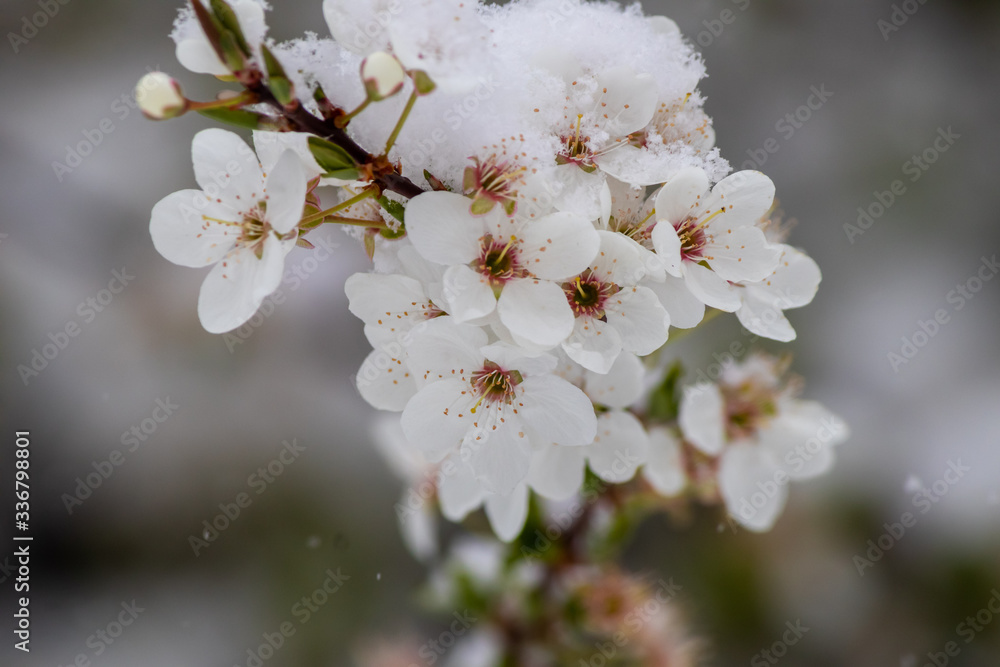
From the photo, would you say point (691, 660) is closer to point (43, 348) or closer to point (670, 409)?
point (670, 409)

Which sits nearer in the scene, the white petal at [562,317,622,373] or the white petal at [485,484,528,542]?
the white petal at [562,317,622,373]

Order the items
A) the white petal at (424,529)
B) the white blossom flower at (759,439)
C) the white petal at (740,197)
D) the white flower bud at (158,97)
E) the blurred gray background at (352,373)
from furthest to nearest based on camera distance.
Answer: the blurred gray background at (352,373) < the white petal at (424,529) < the white blossom flower at (759,439) < the white petal at (740,197) < the white flower bud at (158,97)

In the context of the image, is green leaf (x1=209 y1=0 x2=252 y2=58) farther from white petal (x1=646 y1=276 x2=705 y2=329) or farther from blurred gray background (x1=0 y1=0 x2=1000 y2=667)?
blurred gray background (x1=0 y1=0 x2=1000 y2=667)

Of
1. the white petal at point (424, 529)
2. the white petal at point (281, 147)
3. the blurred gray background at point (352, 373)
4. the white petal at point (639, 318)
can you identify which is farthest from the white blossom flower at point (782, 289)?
the blurred gray background at point (352, 373)

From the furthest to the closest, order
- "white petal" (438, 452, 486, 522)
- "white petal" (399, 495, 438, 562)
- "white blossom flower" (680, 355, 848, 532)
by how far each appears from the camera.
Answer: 1. "white petal" (399, 495, 438, 562)
2. "white blossom flower" (680, 355, 848, 532)
3. "white petal" (438, 452, 486, 522)

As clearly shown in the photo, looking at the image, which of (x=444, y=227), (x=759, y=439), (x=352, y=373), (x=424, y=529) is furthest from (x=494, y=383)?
(x=352, y=373)

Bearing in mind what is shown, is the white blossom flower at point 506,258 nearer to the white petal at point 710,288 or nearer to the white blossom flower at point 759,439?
the white petal at point 710,288

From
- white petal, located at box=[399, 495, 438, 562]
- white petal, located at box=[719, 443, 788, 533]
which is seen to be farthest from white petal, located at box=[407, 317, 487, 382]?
white petal, located at box=[399, 495, 438, 562]
